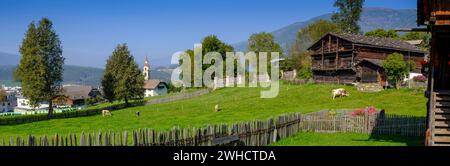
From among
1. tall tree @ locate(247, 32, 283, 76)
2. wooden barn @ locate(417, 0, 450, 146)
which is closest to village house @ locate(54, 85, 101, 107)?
tall tree @ locate(247, 32, 283, 76)

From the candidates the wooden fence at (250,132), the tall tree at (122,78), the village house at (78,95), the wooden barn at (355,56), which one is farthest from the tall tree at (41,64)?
the village house at (78,95)

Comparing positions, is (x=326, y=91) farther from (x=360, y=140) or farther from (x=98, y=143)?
(x=98, y=143)

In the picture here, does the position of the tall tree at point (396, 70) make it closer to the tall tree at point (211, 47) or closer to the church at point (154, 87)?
the tall tree at point (211, 47)

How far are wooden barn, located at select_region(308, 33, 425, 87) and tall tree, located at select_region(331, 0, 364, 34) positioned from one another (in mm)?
24306

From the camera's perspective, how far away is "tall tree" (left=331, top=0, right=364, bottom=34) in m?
92.2

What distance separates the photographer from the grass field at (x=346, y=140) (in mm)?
25172

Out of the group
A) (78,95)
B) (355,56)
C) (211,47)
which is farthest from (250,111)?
(78,95)

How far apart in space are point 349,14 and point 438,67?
73234 mm

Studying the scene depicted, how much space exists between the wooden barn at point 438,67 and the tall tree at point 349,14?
72.2 meters

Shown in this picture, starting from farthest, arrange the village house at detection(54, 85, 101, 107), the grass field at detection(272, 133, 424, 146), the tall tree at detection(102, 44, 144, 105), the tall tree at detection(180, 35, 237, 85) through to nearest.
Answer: the village house at detection(54, 85, 101, 107), the tall tree at detection(180, 35, 237, 85), the tall tree at detection(102, 44, 144, 105), the grass field at detection(272, 133, 424, 146)

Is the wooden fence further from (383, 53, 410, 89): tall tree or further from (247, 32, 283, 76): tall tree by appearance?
(247, 32, 283, 76): tall tree

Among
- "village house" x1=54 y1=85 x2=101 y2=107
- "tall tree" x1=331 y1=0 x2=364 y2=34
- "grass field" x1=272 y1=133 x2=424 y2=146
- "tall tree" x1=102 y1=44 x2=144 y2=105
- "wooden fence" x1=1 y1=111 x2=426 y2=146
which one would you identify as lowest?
"village house" x1=54 y1=85 x2=101 y2=107
